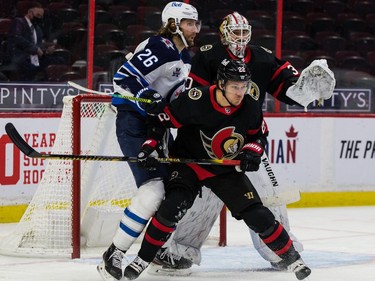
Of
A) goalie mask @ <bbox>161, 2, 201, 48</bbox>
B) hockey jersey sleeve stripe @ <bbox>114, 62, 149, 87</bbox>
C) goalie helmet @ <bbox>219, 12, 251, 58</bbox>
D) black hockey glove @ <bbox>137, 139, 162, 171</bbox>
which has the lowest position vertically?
black hockey glove @ <bbox>137, 139, 162, 171</bbox>

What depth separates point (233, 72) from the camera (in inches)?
177

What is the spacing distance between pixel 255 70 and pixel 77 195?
1.09m

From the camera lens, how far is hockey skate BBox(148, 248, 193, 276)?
5.01m

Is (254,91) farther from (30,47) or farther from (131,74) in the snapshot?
(30,47)

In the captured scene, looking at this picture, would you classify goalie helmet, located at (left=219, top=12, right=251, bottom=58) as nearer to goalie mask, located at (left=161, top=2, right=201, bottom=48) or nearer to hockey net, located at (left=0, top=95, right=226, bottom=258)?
goalie mask, located at (left=161, top=2, right=201, bottom=48)

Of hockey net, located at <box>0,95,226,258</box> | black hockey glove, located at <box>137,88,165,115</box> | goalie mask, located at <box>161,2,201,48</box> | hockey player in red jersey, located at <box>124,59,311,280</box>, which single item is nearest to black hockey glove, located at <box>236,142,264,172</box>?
hockey player in red jersey, located at <box>124,59,311,280</box>

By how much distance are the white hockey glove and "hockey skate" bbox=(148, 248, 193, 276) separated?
908mm

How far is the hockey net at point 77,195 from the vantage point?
215 inches

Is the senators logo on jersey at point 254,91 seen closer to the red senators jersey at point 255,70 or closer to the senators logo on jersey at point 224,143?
the red senators jersey at point 255,70

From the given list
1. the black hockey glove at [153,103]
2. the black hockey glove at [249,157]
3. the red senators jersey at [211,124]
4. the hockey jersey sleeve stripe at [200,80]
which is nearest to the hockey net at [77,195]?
the hockey jersey sleeve stripe at [200,80]

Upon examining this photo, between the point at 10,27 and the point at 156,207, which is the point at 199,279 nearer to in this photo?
the point at 156,207

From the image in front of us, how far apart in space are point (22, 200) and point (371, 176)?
2.85 meters

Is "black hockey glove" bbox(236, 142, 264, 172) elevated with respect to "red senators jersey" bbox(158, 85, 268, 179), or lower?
lower

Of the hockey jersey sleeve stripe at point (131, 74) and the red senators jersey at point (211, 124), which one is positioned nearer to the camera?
the red senators jersey at point (211, 124)
